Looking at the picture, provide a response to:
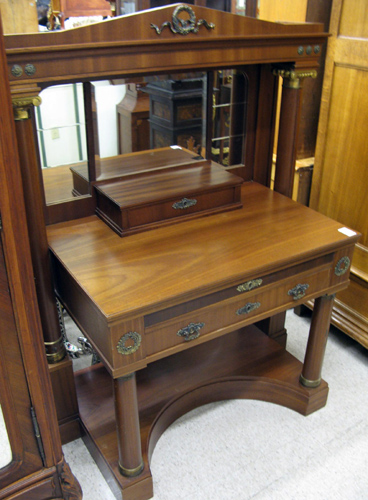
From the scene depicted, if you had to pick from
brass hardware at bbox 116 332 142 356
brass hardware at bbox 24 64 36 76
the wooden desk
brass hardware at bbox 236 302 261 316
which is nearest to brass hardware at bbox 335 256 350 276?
the wooden desk

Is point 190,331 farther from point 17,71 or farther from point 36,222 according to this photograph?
point 17,71

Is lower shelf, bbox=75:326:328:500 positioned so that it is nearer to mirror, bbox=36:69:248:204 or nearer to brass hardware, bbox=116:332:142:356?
brass hardware, bbox=116:332:142:356

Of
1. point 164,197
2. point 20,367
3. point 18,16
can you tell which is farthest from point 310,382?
point 18,16

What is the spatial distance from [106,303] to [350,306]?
4.05 feet

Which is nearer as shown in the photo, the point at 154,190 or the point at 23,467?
the point at 23,467

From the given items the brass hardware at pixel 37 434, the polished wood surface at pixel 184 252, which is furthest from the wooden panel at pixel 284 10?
the brass hardware at pixel 37 434

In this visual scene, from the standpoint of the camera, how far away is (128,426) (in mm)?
1406

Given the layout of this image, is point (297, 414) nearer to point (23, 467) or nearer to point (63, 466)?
point (63, 466)

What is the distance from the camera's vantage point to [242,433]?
176cm

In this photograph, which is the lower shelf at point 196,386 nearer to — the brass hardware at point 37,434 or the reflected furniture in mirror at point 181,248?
the reflected furniture in mirror at point 181,248

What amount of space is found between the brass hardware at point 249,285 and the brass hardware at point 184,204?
0.33 meters

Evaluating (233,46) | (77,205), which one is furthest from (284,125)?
(77,205)

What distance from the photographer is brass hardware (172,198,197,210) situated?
1526 millimetres

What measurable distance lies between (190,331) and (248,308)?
0.19 m
